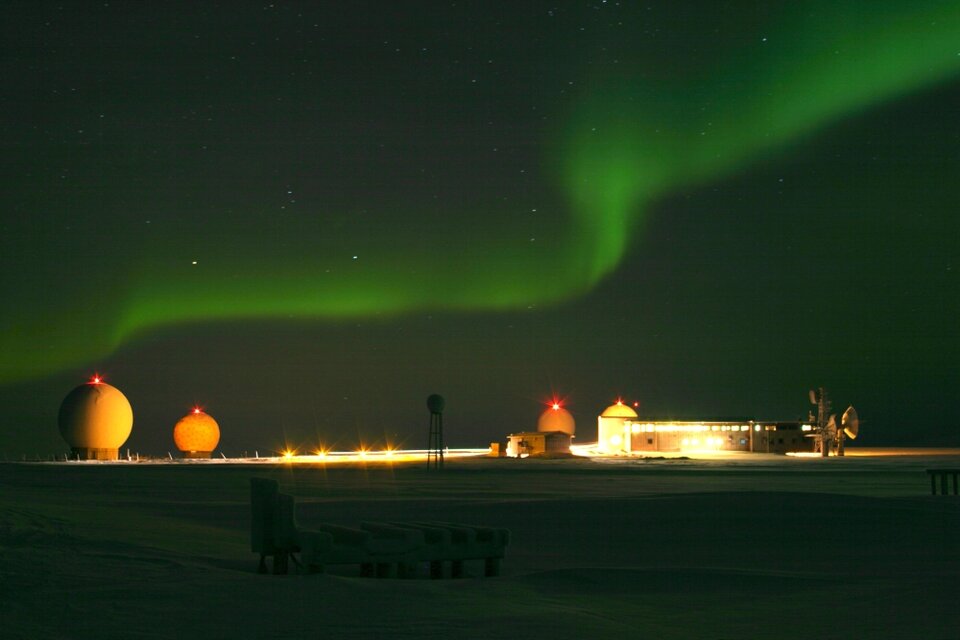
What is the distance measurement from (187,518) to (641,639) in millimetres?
16781

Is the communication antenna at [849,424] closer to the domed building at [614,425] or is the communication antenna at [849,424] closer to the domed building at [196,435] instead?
the domed building at [614,425]

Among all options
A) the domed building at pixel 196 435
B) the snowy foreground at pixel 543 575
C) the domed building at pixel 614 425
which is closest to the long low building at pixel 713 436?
the domed building at pixel 614 425

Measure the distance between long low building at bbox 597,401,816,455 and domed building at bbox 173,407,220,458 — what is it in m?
36.0

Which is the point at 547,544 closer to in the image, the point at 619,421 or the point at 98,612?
the point at 98,612

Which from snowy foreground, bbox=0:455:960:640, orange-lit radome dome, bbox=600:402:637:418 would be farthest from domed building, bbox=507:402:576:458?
snowy foreground, bbox=0:455:960:640

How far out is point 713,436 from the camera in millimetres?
100375

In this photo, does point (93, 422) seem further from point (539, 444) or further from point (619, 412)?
point (619, 412)

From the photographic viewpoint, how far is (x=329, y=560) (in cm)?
1462

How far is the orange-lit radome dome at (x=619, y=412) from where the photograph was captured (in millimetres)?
115881

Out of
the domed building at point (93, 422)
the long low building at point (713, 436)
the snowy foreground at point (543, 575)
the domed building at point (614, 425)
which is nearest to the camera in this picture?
the snowy foreground at point (543, 575)

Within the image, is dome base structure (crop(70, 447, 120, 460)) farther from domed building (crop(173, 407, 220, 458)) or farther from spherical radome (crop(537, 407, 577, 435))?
spherical radome (crop(537, 407, 577, 435))

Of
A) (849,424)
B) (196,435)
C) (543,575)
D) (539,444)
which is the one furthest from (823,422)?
(543,575)

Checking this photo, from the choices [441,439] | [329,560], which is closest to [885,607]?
[329,560]

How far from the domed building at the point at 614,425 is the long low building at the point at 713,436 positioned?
1.00ft
